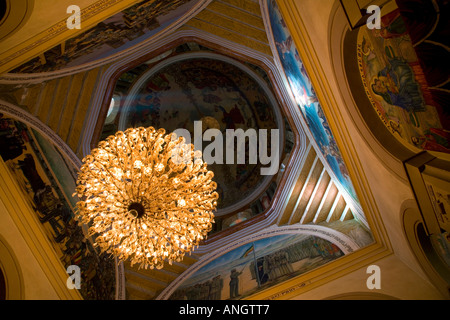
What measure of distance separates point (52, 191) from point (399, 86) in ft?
20.8

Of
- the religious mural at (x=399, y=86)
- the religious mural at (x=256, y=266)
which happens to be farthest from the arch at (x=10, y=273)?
the religious mural at (x=399, y=86)

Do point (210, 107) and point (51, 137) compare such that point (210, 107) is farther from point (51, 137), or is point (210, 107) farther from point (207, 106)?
point (51, 137)

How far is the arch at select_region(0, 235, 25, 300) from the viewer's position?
19.1ft

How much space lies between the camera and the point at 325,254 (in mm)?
6840

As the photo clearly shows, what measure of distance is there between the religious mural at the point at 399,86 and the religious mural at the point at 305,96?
1838mm

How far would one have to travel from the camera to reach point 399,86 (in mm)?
3336

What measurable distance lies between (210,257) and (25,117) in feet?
17.5

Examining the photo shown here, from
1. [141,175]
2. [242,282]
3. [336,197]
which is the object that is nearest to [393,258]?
[336,197]

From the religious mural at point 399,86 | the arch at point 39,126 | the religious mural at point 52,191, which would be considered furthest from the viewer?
the religious mural at point 52,191

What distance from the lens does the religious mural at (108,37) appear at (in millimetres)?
5656

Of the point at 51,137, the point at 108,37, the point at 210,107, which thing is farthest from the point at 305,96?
the point at 210,107

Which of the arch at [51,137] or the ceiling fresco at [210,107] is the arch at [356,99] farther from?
the arch at [51,137]

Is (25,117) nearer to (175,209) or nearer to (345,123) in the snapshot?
(175,209)

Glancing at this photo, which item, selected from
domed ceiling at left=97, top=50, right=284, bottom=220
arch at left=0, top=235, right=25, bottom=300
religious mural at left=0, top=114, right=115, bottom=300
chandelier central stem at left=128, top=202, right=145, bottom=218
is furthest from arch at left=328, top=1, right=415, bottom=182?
arch at left=0, top=235, right=25, bottom=300
